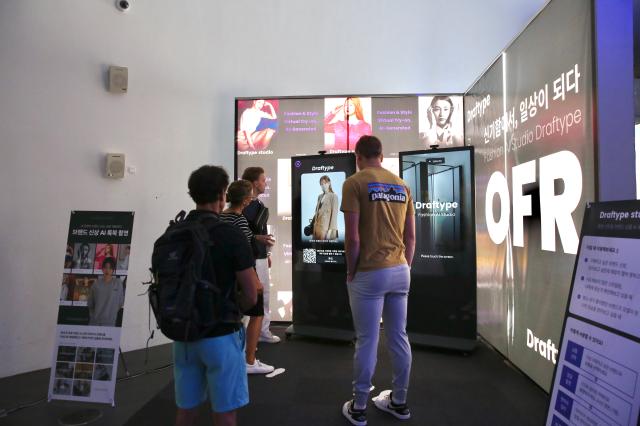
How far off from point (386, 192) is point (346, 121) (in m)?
2.43

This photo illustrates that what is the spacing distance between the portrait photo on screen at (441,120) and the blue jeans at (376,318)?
2.55m

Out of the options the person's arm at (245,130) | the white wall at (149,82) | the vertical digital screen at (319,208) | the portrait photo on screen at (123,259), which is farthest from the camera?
the person's arm at (245,130)

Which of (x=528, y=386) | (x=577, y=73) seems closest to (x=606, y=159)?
(x=577, y=73)

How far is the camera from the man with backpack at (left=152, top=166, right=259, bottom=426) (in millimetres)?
1397

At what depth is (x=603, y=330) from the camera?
1264 mm

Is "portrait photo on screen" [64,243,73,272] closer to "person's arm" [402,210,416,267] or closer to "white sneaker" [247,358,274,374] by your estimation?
"white sneaker" [247,358,274,374]

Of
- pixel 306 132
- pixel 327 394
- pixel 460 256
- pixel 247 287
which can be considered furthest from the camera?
pixel 306 132

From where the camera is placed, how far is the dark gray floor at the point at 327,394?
7.63 feet

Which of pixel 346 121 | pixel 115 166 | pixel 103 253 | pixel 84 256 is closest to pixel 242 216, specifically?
pixel 103 253

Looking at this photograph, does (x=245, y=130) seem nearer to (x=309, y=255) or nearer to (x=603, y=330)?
(x=309, y=255)

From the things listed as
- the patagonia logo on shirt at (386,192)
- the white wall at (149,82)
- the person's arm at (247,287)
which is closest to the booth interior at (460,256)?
the white wall at (149,82)

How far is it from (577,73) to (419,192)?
167cm

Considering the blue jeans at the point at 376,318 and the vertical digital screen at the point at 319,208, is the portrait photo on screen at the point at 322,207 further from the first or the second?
the blue jeans at the point at 376,318

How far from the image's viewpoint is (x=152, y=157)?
12.4ft
